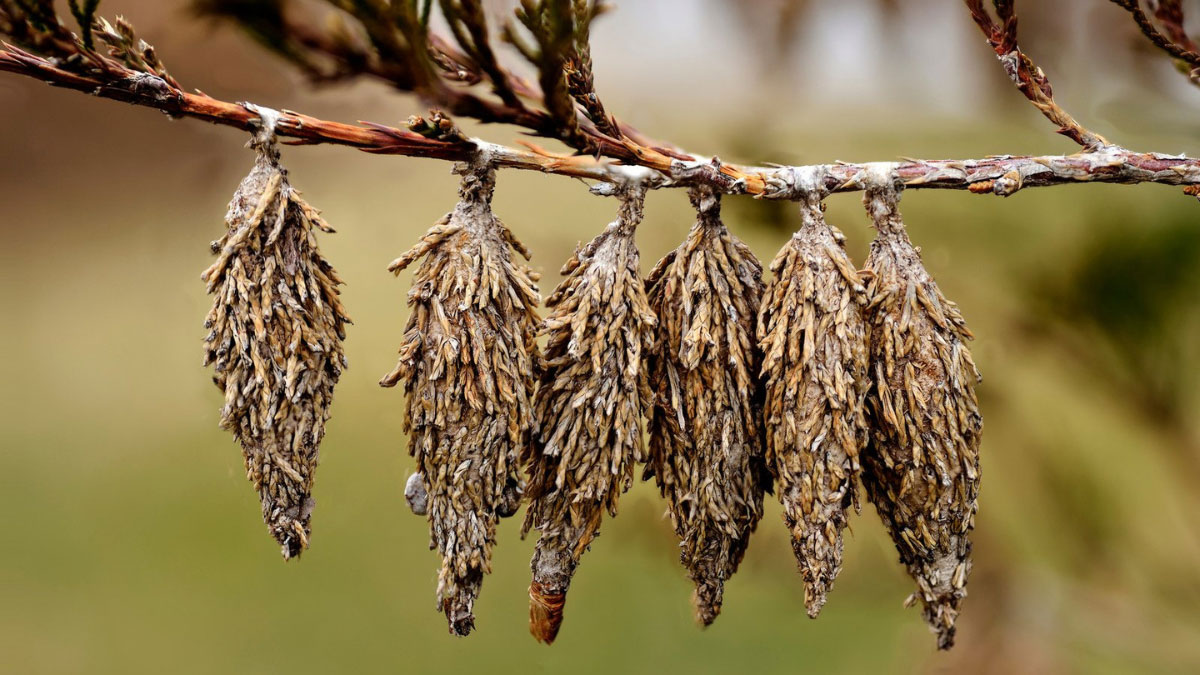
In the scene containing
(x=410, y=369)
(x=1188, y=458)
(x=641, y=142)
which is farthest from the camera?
(x=1188, y=458)

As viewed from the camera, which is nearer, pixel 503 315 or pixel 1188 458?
pixel 503 315

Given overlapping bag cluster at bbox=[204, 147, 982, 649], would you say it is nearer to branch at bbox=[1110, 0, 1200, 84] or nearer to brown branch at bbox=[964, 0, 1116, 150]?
brown branch at bbox=[964, 0, 1116, 150]

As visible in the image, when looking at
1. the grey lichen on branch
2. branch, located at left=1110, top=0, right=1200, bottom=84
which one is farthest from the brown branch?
branch, located at left=1110, top=0, right=1200, bottom=84

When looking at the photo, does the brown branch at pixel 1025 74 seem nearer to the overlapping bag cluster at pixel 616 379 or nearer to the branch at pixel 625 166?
the branch at pixel 625 166

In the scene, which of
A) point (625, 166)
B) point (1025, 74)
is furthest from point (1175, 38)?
point (625, 166)

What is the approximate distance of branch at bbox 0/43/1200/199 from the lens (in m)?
0.46

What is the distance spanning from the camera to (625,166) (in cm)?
53

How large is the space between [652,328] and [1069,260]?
559 mm

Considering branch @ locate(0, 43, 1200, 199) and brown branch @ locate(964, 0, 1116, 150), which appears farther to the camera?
brown branch @ locate(964, 0, 1116, 150)

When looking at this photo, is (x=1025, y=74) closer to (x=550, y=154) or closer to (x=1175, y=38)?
(x=1175, y=38)

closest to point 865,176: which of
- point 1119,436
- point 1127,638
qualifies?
point 1119,436

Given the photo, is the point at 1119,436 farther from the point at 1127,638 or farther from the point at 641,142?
the point at 641,142

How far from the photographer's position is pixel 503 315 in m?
0.51

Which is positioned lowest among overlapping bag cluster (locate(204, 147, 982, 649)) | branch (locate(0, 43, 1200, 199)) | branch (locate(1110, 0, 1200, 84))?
overlapping bag cluster (locate(204, 147, 982, 649))
